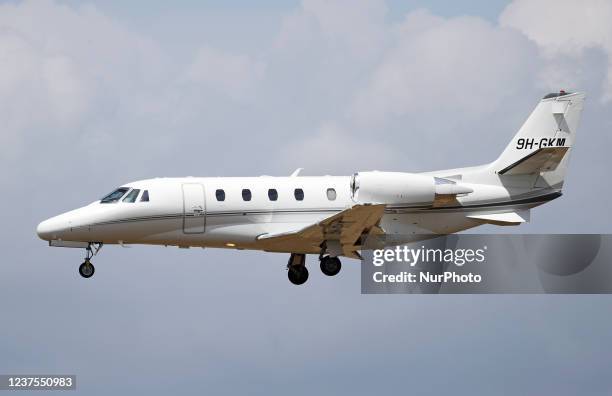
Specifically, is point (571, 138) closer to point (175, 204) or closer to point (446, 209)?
point (446, 209)

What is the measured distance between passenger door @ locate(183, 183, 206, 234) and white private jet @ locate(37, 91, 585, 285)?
0.09 ft

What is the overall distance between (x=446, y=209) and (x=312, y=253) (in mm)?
4094

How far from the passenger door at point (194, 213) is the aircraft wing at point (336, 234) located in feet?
5.63

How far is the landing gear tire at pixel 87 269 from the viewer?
4466 centimetres

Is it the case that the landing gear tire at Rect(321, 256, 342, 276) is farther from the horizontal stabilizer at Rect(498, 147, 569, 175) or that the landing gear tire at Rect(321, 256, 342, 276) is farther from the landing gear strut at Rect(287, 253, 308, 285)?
the horizontal stabilizer at Rect(498, 147, 569, 175)

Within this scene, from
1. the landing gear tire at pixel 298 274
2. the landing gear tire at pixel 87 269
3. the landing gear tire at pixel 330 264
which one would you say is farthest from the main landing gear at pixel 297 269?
the landing gear tire at pixel 87 269

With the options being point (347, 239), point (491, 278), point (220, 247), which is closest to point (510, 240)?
point (491, 278)

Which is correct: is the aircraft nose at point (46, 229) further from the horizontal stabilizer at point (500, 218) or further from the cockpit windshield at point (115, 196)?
the horizontal stabilizer at point (500, 218)

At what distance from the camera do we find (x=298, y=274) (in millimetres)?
46000

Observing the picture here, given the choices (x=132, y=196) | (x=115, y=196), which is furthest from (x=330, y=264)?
(x=115, y=196)

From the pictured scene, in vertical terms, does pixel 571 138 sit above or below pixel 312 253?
above

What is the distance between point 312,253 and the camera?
148 feet

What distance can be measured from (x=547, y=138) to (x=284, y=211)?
27.4 ft

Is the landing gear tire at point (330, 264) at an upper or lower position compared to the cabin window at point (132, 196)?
lower
